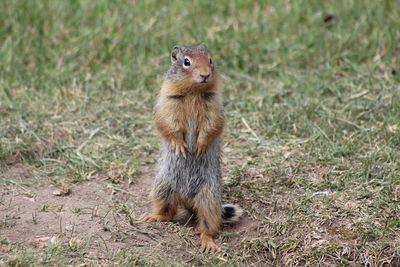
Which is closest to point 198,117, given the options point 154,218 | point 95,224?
point 154,218

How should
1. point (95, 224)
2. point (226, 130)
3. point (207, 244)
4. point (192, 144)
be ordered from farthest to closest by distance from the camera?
1. point (226, 130)
2. point (192, 144)
3. point (95, 224)
4. point (207, 244)

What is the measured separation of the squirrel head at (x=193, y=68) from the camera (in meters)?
5.11

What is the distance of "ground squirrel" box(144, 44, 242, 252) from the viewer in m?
5.26

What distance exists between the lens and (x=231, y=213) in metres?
5.46

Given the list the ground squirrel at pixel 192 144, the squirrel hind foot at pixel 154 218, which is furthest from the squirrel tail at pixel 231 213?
the squirrel hind foot at pixel 154 218

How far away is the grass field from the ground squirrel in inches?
6.7

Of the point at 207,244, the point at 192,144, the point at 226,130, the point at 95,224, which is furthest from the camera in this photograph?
the point at 226,130

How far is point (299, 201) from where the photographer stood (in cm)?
559

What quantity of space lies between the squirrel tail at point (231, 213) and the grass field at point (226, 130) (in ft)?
0.25

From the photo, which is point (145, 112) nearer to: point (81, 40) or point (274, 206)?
point (81, 40)

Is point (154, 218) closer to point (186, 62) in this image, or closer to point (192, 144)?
point (192, 144)

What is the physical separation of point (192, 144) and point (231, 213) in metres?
0.61

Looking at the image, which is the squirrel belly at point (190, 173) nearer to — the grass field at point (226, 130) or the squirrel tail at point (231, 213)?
the squirrel tail at point (231, 213)

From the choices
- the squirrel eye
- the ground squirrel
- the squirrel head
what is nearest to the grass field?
the ground squirrel
